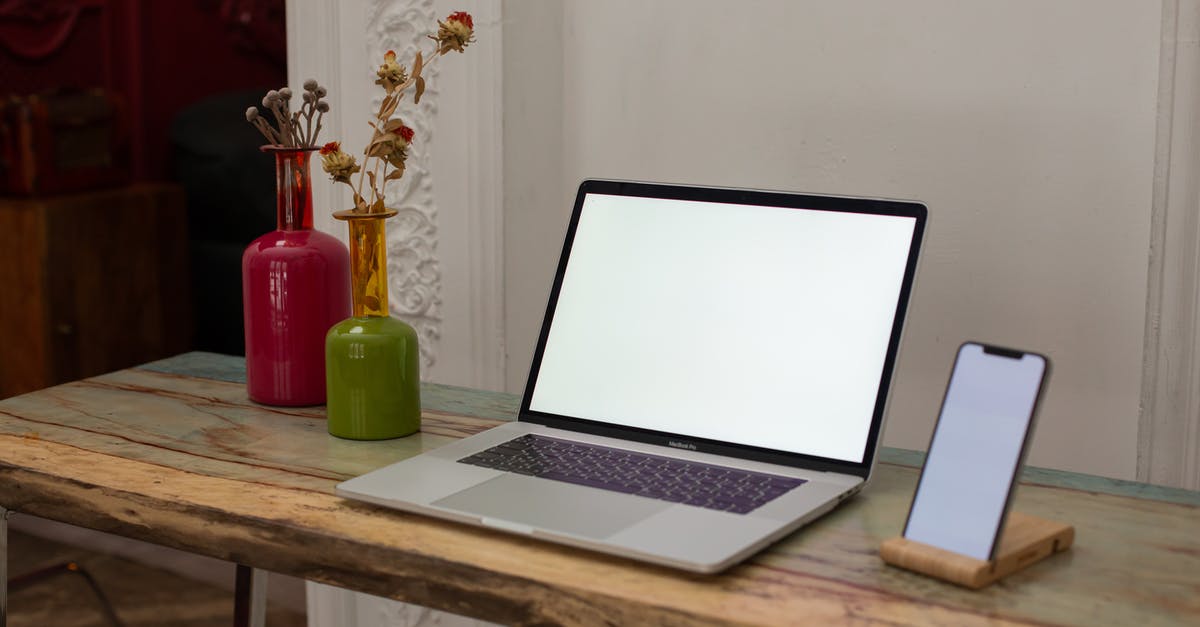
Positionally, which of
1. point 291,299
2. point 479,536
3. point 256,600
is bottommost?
point 256,600

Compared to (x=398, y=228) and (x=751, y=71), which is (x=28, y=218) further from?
(x=751, y=71)

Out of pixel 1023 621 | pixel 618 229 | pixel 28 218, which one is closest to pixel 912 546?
pixel 1023 621

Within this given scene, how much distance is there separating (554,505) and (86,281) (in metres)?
2.41

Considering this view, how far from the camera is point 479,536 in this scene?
32.8 inches

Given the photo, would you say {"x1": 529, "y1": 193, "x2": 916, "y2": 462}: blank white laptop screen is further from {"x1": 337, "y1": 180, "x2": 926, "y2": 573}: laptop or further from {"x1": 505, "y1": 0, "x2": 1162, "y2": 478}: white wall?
{"x1": 505, "y1": 0, "x2": 1162, "y2": 478}: white wall

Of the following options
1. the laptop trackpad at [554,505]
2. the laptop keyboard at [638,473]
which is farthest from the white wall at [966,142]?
the laptop trackpad at [554,505]

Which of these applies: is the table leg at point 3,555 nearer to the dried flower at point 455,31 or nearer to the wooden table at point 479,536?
the wooden table at point 479,536

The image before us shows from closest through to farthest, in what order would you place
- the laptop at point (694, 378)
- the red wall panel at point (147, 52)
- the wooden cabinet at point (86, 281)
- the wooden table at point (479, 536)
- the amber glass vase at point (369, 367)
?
the wooden table at point (479, 536) < the laptop at point (694, 378) < the amber glass vase at point (369, 367) < the wooden cabinet at point (86, 281) < the red wall panel at point (147, 52)

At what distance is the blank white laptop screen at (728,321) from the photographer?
950 mm

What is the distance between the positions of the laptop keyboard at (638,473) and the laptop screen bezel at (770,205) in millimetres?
26

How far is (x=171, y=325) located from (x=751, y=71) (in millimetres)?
2364

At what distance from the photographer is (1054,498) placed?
912mm

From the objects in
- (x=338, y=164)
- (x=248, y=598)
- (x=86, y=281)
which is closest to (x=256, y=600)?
(x=248, y=598)

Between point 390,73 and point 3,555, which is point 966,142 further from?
point 3,555
